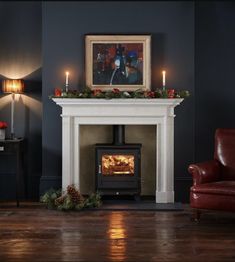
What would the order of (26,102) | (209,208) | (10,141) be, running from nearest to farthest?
(209,208) → (10,141) → (26,102)

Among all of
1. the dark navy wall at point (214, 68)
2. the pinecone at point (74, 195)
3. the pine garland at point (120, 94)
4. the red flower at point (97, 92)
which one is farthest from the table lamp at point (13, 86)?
the dark navy wall at point (214, 68)

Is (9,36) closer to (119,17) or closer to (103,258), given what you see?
(119,17)

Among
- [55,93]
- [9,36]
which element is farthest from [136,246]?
[9,36]

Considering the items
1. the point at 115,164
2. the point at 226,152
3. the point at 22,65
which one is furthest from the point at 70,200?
the point at 22,65

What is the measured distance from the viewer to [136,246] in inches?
183

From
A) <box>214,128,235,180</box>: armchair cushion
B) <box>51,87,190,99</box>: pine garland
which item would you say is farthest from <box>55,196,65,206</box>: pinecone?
<box>214,128,235,180</box>: armchair cushion

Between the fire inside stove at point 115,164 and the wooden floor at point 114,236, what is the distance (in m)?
0.73

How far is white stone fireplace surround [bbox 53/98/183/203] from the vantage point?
677 cm

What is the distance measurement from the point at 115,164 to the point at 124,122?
534 mm

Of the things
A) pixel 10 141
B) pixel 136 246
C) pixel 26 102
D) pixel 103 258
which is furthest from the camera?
pixel 26 102

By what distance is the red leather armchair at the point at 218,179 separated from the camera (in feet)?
18.5

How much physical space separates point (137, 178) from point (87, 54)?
166cm

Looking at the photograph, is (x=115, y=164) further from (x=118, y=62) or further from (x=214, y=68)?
(x=214, y=68)

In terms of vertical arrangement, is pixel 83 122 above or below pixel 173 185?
above
